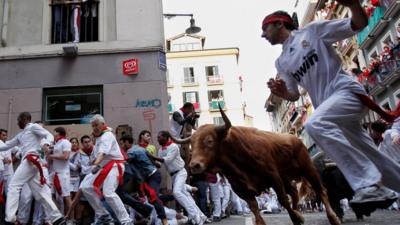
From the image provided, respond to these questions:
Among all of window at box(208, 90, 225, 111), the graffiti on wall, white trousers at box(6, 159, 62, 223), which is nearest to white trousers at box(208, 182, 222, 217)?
the graffiti on wall

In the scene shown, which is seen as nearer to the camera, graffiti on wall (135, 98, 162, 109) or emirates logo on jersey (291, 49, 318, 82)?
emirates logo on jersey (291, 49, 318, 82)

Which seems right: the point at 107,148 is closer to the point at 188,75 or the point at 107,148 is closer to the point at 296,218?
the point at 296,218

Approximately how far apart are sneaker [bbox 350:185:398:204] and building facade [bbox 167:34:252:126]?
54.8 meters

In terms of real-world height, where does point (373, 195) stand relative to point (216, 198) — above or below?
above

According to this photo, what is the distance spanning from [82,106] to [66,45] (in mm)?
1987

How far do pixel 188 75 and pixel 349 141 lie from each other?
57639mm

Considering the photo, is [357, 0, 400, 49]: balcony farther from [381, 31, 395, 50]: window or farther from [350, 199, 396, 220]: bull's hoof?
[350, 199, 396, 220]: bull's hoof

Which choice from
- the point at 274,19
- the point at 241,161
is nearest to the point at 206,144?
the point at 241,161

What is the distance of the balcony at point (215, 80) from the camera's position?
60.1 meters

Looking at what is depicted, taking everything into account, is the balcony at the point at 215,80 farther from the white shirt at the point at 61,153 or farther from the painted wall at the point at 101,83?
the white shirt at the point at 61,153

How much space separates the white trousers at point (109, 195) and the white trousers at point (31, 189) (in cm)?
73

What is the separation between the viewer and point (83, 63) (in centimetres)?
1366

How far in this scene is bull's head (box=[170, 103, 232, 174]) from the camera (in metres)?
5.97

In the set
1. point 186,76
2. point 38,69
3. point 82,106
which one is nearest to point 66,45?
point 38,69
